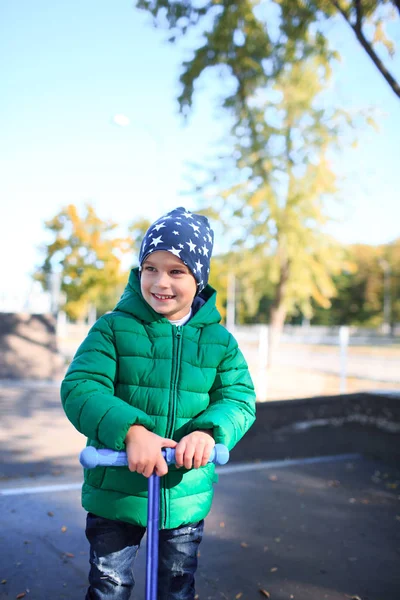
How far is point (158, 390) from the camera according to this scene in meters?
1.72

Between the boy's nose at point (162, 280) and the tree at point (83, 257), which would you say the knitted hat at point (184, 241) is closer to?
the boy's nose at point (162, 280)

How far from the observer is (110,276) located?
761 inches

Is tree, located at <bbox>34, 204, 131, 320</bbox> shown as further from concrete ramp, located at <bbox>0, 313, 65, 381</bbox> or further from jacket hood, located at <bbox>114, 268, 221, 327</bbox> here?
jacket hood, located at <bbox>114, 268, 221, 327</bbox>

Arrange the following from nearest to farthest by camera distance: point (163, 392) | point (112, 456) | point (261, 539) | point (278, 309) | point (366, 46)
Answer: point (112, 456)
point (163, 392)
point (261, 539)
point (366, 46)
point (278, 309)

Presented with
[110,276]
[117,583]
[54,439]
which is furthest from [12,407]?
[110,276]

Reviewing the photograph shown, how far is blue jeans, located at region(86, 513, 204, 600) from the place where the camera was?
171 centimetres

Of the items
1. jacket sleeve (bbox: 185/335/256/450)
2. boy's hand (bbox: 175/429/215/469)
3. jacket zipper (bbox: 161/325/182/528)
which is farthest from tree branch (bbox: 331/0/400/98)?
boy's hand (bbox: 175/429/215/469)

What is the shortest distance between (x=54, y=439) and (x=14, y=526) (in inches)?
119

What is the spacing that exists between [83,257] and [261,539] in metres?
17.4

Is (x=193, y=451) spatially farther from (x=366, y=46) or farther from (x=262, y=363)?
(x=262, y=363)

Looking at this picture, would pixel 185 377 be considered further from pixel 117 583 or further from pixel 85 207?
pixel 85 207

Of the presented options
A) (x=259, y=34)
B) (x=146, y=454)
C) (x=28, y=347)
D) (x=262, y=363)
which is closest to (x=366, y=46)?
(x=259, y=34)

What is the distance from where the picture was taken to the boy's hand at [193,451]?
1.45 meters

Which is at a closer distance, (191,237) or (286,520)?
(191,237)
